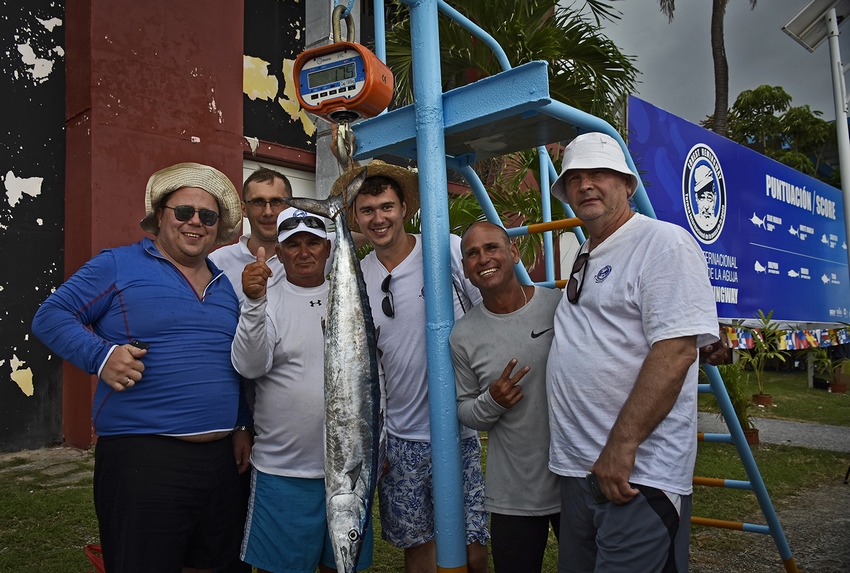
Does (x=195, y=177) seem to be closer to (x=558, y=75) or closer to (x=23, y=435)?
(x=23, y=435)

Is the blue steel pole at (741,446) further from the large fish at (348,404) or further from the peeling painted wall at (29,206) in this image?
the peeling painted wall at (29,206)

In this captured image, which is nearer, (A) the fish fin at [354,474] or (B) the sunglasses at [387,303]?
(A) the fish fin at [354,474]

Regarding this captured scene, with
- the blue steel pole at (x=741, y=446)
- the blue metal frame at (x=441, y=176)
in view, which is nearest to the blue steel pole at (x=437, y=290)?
the blue metal frame at (x=441, y=176)


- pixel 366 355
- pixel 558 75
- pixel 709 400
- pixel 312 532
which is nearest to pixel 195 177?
pixel 366 355

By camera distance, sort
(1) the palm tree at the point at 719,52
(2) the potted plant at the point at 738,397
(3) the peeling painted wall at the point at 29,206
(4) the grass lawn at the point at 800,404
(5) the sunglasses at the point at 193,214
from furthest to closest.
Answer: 1. (1) the palm tree at the point at 719,52
2. (4) the grass lawn at the point at 800,404
3. (2) the potted plant at the point at 738,397
4. (3) the peeling painted wall at the point at 29,206
5. (5) the sunglasses at the point at 193,214

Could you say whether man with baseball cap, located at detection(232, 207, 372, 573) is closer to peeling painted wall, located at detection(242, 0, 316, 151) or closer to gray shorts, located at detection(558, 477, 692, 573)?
gray shorts, located at detection(558, 477, 692, 573)

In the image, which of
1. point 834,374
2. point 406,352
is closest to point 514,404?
point 406,352

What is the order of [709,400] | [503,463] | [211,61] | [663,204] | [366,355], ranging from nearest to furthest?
[366,355] → [503,463] → [663,204] → [211,61] → [709,400]

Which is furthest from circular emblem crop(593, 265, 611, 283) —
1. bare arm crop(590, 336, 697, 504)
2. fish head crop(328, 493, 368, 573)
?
fish head crop(328, 493, 368, 573)

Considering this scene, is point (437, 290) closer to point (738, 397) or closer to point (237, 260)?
point (237, 260)

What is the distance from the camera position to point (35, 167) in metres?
6.72

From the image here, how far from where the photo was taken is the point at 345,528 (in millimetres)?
2033

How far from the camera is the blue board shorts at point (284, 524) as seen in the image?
2.56 m

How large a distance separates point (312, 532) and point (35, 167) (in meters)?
5.86
